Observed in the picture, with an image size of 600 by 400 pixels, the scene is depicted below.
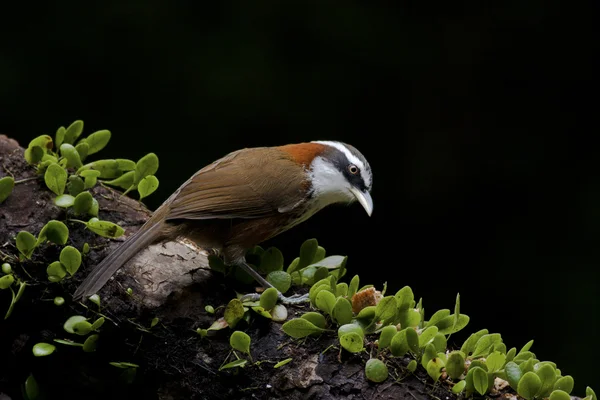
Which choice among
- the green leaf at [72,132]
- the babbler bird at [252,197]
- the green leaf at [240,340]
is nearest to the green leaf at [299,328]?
the green leaf at [240,340]

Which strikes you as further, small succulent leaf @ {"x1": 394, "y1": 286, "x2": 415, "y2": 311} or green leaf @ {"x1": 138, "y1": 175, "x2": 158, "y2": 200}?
green leaf @ {"x1": 138, "y1": 175, "x2": 158, "y2": 200}

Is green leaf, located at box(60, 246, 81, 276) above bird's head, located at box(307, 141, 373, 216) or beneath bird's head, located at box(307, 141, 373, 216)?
beneath

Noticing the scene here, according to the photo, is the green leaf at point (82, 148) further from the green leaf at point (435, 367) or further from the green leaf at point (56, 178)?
the green leaf at point (435, 367)

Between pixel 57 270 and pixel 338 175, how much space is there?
3.84ft

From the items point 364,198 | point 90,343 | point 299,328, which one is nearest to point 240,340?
point 299,328

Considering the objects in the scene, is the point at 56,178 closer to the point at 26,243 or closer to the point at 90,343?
the point at 26,243

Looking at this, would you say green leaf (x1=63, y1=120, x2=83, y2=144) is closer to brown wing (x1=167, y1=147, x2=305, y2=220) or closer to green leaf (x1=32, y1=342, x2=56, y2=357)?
brown wing (x1=167, y1=147, x2=305, y2=220)

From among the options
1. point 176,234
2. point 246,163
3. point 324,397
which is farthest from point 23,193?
point 324,397

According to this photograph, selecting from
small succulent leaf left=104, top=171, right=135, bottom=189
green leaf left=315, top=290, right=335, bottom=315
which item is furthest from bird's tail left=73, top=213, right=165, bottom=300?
green leaf left=315, top=290, right=335, bottom=315

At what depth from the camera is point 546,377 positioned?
92.1 inches

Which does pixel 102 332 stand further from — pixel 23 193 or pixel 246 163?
pixel 246 163

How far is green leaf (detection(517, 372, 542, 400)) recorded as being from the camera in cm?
231

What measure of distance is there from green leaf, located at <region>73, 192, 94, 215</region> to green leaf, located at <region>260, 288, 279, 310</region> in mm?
714

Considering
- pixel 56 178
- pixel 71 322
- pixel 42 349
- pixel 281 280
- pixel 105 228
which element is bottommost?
pixel 42 349
